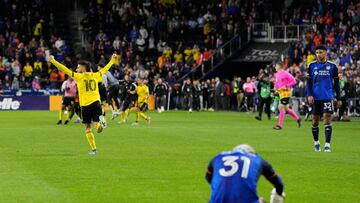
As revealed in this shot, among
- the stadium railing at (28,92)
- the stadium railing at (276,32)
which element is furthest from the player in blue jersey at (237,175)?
the stadium railing at (276,32)

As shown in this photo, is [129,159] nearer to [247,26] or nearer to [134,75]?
[134,75]

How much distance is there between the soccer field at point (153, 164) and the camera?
13.2m

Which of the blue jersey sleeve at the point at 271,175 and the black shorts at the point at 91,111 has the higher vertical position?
the black shorts at the point at 91,111

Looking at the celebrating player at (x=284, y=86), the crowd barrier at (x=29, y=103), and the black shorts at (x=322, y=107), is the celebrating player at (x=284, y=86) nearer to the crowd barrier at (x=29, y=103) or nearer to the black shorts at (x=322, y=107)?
the black shorts at (x=322, y=107)

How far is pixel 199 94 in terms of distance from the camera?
5078 centimetres

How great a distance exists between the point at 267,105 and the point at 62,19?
24623 mm

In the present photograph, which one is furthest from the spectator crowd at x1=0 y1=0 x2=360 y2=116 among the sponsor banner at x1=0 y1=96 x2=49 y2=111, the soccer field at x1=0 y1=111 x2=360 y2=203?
the soccer field at x1=0 y1=111 x2=360 y2=203

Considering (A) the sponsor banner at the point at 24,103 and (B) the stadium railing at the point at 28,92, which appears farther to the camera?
(B) the stadium railing at the point at 28,92

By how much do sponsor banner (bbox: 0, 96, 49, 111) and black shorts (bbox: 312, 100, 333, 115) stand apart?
104 feet

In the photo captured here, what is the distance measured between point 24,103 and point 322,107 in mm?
32235

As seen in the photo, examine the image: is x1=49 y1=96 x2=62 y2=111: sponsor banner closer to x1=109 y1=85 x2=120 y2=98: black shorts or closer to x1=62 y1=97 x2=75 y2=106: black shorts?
x1=109 y1=85 x2=120 y2=98: black shorts

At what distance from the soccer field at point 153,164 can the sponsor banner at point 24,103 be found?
2014cm

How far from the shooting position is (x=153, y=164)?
17.3m

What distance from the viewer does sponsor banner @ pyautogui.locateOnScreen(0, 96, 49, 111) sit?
4934 centimetres
